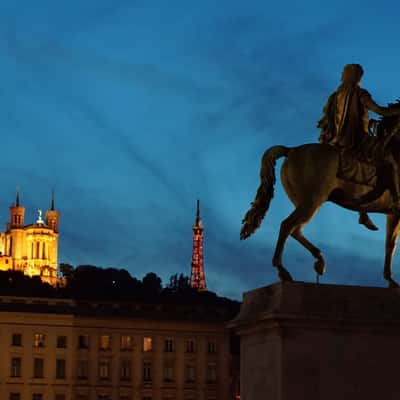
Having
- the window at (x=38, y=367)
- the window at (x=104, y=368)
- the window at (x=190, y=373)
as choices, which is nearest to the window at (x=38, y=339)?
the window at (x=38, y=367)

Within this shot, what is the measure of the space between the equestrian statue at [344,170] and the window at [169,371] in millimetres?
90079

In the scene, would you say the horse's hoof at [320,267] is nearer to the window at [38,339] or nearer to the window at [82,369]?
the window at [38,339]

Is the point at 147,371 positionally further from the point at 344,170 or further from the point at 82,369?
the point at 344,170

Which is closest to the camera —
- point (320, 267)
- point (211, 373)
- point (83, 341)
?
point (320, 267)

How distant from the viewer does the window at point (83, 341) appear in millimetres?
105688

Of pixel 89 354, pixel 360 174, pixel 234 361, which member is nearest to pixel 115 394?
pixel 89 354

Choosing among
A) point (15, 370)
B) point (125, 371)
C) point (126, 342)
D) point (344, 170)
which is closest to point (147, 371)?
point (125, 371)

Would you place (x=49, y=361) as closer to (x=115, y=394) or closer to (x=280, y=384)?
Result: (x=115, y=394)

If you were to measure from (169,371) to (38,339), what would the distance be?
40.3 feet

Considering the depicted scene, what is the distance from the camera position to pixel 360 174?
760 inches

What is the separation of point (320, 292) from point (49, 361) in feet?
291

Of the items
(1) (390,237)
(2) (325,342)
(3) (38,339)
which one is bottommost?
(2) (325,342)

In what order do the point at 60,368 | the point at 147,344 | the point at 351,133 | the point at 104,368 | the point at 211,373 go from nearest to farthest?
the point at 351,133 → the point at 60,368 → the point at 104,368 → the point at 147,344 → the point at 211,373

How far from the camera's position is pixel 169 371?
10906 centimetres
